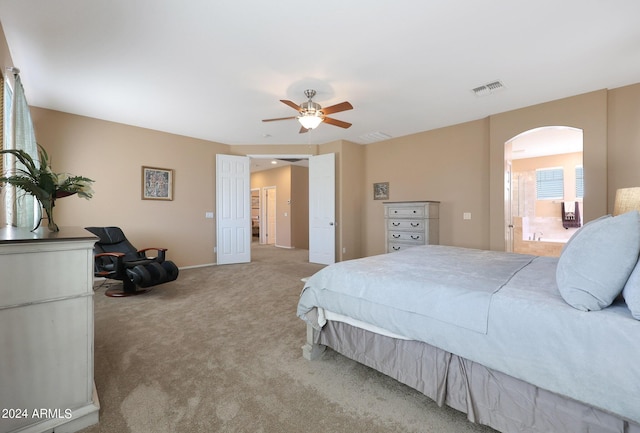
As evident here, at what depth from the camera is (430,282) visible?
60.9 inches

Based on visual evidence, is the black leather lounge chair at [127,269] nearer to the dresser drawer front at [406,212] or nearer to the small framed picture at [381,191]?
the dresser drawer front at [406,212]

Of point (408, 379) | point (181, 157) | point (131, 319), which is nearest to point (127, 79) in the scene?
point (181, 157)

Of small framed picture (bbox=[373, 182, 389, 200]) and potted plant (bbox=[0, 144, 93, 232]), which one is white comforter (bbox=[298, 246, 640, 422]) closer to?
potted plant (bbox=[0, 144, 93, 232])

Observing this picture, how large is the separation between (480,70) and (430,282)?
2.69 meters

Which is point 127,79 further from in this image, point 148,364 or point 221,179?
point 148,364

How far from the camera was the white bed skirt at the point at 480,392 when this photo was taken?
3.65 ft

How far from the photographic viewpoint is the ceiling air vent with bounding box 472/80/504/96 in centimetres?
334

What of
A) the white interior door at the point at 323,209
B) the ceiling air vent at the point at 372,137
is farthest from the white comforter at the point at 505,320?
the ceiling air vent at the point at 372,137

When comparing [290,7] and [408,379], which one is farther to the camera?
[290,7]

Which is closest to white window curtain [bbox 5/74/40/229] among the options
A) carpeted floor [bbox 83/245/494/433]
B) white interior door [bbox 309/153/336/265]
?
carpeted floor [bbox 83/245/494/433]

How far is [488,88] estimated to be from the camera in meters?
3.43

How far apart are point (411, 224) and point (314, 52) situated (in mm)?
3134

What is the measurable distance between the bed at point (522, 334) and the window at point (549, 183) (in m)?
6.52

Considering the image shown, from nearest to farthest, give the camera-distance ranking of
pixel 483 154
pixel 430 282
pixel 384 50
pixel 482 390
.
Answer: pixel 482 390 → pixel 430 282 → pixel 384 50 → pixel 483 154
